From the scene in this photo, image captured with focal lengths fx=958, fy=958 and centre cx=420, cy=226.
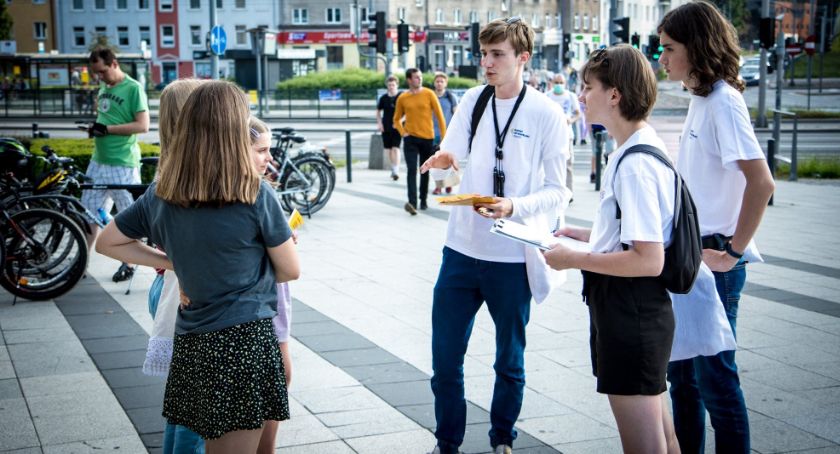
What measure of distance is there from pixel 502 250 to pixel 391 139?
13537 millimetres

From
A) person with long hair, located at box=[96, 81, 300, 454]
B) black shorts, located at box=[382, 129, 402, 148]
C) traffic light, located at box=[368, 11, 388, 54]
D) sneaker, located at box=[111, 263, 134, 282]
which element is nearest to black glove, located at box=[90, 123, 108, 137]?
sneaker, located at box=[111, 263, 134, 282]

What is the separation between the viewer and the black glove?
7.82m

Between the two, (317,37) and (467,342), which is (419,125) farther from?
(317,37)

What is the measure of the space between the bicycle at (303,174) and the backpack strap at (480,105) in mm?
8053

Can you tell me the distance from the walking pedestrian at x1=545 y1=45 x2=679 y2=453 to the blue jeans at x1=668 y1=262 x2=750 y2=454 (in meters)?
0.47

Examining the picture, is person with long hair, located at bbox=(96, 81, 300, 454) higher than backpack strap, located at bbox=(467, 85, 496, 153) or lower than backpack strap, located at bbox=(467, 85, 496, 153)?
lower

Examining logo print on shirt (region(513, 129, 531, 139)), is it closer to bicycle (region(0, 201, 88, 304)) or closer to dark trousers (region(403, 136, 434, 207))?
bicycle (region(0, 201, 88, 304))

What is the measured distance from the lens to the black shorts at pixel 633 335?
294 cm

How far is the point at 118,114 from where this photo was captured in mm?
8039

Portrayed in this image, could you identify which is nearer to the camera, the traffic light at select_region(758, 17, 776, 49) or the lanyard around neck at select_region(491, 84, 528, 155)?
the lanyard around neck at select_region(491, 84, 528, 155)

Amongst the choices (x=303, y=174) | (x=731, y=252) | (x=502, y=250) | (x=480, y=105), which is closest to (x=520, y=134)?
(x=480, y=105)

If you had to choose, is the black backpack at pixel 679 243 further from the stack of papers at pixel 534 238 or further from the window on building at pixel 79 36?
the window on building at pixel 79 36

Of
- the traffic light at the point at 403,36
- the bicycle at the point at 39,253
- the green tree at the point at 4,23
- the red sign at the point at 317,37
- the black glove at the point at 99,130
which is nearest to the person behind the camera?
the bicycle at the point at 39,253

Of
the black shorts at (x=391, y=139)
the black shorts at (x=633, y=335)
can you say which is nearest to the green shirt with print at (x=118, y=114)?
the black shorts at (x=633, y=335)
